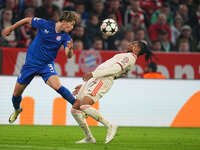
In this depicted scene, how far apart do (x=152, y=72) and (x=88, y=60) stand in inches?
70.3

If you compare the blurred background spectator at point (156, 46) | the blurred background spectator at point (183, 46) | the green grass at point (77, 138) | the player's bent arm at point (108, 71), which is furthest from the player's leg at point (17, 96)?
the blurred background spectator at point (183, 46)

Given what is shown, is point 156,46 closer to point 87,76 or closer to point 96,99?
point 96,99

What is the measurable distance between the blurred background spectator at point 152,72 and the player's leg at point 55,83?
4675 millimetres

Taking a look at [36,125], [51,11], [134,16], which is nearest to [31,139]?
[36,125]

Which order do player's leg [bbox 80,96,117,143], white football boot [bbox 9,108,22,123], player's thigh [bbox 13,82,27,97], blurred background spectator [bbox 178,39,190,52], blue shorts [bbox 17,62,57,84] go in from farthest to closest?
blurred background spectator [bbox 178,39,190,52] < white football boot [bbox 9,108,22,123] < player's thigh [bbox 13,82,27,97] < blue shorts [bbox 17,62,57,84] < player's leg [bbox 80,96,117,143]

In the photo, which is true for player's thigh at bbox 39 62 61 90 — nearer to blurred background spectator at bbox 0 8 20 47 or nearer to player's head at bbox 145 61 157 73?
blurred background spectator at bbox 0 8 20 47

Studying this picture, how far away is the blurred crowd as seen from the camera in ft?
44.2

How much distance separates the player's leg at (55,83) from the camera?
8.52m

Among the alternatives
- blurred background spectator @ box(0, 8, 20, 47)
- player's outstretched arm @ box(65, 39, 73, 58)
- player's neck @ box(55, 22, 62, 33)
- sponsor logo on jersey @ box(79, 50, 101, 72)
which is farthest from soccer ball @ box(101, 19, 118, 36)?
blurred background spectator @ box(0, 8, 20, 47)

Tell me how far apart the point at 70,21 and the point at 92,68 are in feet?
14.9

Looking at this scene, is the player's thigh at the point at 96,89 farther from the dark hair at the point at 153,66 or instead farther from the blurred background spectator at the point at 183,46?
the blurred background spectator at the point at 183,46

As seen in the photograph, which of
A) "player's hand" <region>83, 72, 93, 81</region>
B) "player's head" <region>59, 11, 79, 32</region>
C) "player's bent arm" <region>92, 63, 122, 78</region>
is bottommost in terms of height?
"player's hand" <region>83, 72, 93, 81</region>

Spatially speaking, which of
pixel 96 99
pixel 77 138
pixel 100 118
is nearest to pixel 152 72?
pixel 77 138

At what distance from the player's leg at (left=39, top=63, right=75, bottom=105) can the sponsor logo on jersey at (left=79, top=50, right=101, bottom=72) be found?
3.93 meters
